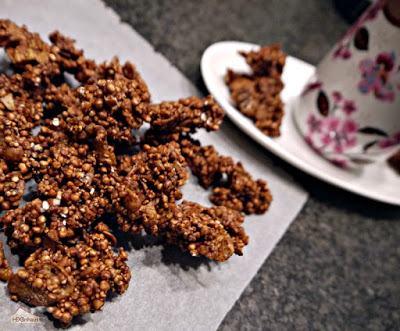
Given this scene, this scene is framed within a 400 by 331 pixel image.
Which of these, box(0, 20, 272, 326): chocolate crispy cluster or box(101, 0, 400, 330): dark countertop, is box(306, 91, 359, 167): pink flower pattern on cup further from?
box(0, 20, 272, 326): chocolate crispy cluster

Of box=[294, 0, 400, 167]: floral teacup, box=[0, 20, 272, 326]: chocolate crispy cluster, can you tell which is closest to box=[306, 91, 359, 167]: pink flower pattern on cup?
box=[294, 0, 400, 167]: floral teacup

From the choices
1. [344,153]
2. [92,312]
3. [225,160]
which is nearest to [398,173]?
[344,153]

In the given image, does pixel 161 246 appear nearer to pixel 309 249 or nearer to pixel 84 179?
pixel 84 179

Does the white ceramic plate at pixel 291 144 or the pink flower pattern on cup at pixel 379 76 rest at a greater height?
the pink flower pattern on cup at pixel 379 76

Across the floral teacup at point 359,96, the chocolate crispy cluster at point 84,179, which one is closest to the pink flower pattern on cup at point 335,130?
the floral teacup at point 359,96

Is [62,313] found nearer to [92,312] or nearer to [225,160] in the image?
[92,312]

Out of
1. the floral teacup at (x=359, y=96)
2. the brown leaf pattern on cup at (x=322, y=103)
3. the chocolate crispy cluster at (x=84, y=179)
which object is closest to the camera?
the chocolate crispy cluster at (x=84, y=179)

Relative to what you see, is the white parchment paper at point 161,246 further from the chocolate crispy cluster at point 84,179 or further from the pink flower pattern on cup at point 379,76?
the pink flower pattern on cup at point 379,76
